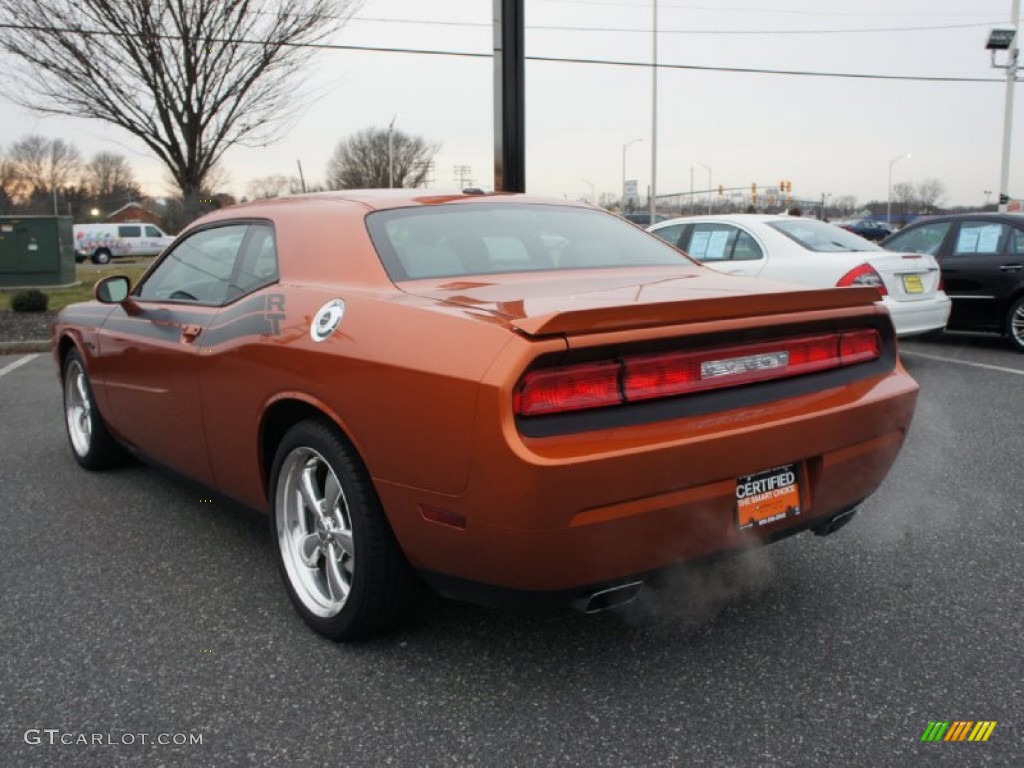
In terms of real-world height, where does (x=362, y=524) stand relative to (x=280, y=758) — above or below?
above

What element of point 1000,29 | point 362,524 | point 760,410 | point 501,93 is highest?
point 1000,29

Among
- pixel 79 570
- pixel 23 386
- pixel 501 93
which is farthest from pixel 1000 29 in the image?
pixel 79 570

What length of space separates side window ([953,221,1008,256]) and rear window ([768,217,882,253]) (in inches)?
76.2

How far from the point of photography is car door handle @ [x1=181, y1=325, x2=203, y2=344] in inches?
133

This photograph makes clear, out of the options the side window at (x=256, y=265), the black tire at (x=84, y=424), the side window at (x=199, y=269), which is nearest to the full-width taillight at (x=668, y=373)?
the side window at (x=256, y=265)

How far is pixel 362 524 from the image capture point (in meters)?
2.49

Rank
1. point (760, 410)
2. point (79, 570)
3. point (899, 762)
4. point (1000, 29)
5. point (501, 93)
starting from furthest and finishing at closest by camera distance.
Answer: point (1000, 29)
point (501, 93)
point (79, 570)
point (760, 410)
point (899, 762)

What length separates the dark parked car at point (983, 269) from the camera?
8.93 metres

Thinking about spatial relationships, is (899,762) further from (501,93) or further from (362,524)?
(501,93)

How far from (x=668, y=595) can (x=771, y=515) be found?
0.73 m

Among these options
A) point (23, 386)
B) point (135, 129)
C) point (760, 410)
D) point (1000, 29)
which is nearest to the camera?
point (760, 410)

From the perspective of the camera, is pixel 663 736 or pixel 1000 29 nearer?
pixel 663 736

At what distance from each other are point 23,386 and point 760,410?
7.40 metres

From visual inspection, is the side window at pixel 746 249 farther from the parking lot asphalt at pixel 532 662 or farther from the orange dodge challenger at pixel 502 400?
the orange dodge challenger at pixel 502 400
